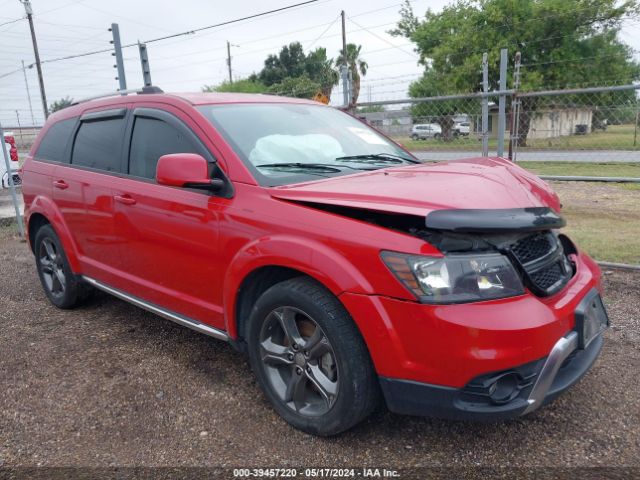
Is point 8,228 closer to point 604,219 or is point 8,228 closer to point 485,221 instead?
point 485,221

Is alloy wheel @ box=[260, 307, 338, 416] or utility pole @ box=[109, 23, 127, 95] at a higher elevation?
utility pole @ box=[109, 23, 127, 95]

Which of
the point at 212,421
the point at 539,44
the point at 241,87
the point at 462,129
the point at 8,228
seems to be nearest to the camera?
Result: the point at 212,421

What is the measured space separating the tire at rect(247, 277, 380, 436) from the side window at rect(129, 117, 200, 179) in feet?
4.04

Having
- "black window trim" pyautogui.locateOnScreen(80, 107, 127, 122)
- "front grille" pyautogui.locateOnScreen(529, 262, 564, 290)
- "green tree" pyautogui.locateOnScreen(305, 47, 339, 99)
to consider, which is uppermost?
"green tree" pyautogui.locateOnScreen(305, 47, 339, 99)

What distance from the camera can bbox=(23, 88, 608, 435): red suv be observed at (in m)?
2.25

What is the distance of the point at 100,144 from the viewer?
4082 mm

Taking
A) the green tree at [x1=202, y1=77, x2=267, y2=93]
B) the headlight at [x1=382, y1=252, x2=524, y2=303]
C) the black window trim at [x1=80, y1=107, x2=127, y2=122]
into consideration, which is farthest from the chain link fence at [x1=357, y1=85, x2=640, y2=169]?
the green tree at [x1=202, y1=77, x2=267, y2=93]

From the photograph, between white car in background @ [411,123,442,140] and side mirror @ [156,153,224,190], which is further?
white car in background @ [411,123,442,140]

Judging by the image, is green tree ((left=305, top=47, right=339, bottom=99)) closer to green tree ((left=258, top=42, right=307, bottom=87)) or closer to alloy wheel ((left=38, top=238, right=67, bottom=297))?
green tree ((left=258, top=42, right=307, bottom=87))

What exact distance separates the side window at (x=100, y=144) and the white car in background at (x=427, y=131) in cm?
409

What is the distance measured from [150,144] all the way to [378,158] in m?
1.53

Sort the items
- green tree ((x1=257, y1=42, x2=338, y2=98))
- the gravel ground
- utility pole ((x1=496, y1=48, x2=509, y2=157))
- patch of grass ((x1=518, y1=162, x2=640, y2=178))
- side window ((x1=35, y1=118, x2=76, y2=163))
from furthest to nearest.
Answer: green tree ((x1=257, y1=42, x2=338, y2=98)), patch of grass ((x1=518, y1=162, x2=640, y2=178)), utility pole ((x1=496, y1=48, x2=509, y2=157)), side window ((x1=35, y1=118, x2=76, y2=163)), the gravel ground

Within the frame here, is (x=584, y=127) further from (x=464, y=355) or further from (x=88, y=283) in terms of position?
(x=88, y=283)

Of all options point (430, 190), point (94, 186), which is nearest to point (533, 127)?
point (430, 190)
